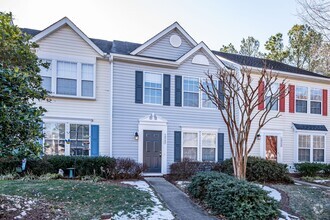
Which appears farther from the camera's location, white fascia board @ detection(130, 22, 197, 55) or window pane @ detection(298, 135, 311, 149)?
window pane @ detection(298, 135, 311, 149)

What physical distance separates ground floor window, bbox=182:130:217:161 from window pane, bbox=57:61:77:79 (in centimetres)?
592

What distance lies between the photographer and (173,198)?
8.28 m

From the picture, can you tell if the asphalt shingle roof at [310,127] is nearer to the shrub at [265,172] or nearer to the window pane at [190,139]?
the shrub at [265,172]

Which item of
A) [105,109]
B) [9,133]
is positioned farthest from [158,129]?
[9,133]

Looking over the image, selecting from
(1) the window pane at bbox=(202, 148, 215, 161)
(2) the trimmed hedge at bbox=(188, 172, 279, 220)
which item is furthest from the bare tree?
(2) the trimmed hedge at bbox=(188, 172, 279, 220)

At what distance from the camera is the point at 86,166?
Result: 10734 mm

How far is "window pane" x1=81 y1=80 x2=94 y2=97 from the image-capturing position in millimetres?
11836

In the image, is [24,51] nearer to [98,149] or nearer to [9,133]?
[9,133]

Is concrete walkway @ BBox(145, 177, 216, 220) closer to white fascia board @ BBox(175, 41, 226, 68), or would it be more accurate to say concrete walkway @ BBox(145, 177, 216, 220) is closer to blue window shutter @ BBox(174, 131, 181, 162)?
blue window shutter @ BBox(174, 131, 181, 162)

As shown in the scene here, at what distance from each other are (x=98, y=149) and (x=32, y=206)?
19.5 ft

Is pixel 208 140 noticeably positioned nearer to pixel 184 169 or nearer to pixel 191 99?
pixel 191 99

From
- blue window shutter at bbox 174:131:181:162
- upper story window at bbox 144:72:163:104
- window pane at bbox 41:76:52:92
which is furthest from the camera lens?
blue window shutter at bbox 174:131:181:162

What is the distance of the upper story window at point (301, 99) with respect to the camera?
1576 cm

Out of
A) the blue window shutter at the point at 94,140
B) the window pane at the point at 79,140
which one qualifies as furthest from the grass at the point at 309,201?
the window pane at the point at 79,140
